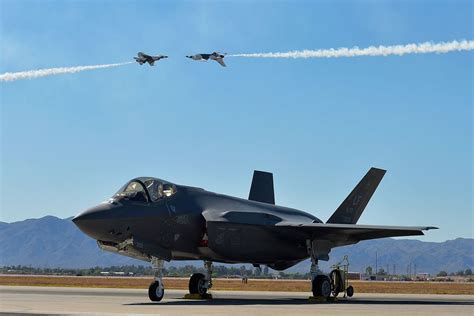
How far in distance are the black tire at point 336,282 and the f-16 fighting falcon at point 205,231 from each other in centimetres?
5

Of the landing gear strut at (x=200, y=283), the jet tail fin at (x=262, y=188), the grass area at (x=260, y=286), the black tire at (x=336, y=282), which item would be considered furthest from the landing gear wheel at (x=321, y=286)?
the grass area at (x=260, y=286)

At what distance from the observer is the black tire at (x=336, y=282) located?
1347 inches

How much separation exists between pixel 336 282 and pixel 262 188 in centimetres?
714

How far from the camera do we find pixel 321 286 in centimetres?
3234

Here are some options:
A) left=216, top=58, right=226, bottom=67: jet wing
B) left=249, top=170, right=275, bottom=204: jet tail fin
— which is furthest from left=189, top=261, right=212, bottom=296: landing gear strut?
left=216, top=58, right=226, bottom=67: jet wing

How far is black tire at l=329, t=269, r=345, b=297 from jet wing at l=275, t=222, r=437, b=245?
4.36 feet

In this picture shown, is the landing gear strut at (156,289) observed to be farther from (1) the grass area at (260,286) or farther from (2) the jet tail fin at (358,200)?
(1) the grass area at (260,286)

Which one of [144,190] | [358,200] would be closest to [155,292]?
[144,190]

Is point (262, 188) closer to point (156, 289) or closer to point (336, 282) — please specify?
point (336, 282)

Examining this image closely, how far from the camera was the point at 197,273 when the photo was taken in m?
33.3

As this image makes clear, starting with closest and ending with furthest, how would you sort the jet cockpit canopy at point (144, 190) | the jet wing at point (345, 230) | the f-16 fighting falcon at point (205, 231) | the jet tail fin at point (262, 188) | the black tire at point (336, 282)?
the f-16 fighting falcon at point (205, 231) → the jet cockpit canopy at point (144, 190) → the jet wing at point (345, 230) → the black tire at point (336, 282) → the jet tail fin at point (262, 188)

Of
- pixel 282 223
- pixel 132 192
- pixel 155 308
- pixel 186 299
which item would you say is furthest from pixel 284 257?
pixel 155 308

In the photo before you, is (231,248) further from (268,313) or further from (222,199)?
(268,313)

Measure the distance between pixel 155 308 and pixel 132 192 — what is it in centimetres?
558
